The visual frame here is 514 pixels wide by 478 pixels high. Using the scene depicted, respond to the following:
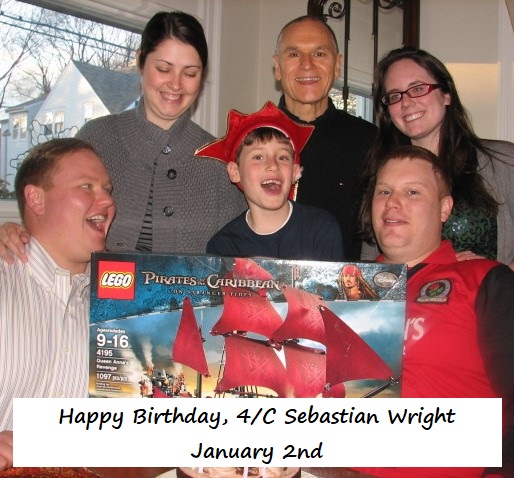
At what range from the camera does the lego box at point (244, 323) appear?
1.23 metres

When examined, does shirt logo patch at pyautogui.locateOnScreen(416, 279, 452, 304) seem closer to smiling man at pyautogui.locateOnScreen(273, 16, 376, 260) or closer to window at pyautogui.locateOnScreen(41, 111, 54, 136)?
smiling man at pyautogui.locateOnScreen(273, 16, 376, 260)

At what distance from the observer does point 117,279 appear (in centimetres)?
124

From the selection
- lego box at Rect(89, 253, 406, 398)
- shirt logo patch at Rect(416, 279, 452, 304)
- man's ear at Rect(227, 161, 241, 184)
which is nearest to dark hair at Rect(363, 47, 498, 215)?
man's ear at Rect(227, 161, 241, 184)

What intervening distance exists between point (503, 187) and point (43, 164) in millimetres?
1458

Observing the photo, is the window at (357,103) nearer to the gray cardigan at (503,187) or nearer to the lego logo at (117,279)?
the gray cardigan at (503,187)

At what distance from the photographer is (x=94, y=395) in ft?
4.13

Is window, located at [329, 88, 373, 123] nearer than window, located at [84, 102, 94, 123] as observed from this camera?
No

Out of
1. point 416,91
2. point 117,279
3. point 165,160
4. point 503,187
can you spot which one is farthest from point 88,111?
point 117,279

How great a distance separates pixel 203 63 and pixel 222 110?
1756 mm

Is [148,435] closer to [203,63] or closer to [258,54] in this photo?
[203,63]

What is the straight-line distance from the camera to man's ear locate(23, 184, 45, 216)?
1.70 m

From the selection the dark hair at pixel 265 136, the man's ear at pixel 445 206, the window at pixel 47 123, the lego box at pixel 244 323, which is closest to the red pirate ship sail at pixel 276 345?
the lego box at pixel 244 323

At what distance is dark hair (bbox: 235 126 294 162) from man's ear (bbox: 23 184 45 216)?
2.18ft

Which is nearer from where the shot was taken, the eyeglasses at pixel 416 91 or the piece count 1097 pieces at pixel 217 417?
the piece count 1097 pieces at pixel 217 417
